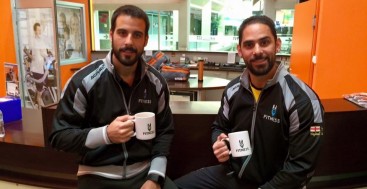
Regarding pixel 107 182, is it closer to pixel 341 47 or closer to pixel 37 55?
pixel 341 47

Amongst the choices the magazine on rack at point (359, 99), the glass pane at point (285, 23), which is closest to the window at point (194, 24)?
the glass pane at point (285, 23)

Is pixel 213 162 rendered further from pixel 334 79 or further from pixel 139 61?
pixel 334 79

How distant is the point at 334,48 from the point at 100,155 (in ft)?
7.13

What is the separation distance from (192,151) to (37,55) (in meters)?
3.15

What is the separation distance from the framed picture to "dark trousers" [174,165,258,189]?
3112 mm

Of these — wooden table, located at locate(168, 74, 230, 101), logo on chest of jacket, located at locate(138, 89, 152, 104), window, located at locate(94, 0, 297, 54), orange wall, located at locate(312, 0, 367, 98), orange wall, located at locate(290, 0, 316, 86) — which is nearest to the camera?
logo on chest of jacket, located at locate(138, 89, 152, 104)

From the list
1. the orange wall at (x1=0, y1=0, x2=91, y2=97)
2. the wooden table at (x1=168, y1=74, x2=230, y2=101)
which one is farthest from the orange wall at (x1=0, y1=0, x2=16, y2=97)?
the wooden table at (x1=168, y1=74, x2=230, y2=101)

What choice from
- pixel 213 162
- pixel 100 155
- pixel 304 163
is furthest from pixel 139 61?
pixel 304 163

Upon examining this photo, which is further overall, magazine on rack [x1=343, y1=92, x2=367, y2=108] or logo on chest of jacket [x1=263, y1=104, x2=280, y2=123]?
magazine on rack [x1=343, y1=92, x2=367, y2=108]

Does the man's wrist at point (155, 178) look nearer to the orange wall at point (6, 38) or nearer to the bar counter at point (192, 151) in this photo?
the bar counter at point (192, 151)

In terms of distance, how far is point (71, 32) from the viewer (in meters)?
4.49

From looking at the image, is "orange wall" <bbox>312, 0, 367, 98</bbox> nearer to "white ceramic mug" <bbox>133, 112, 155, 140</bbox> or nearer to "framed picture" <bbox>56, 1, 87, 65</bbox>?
"white ceramic mug" <bbox>133, 112, 155, 140</bbox>

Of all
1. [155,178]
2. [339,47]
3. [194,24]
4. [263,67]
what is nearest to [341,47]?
[339,47]

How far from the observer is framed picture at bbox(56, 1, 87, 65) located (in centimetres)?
418
